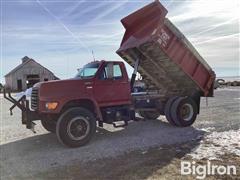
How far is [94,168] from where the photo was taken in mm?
5535

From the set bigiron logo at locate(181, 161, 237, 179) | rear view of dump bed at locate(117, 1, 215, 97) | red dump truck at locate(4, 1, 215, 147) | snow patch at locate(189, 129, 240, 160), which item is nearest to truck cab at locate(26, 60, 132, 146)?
red dump truck at locate(4, 1, 215, 147)

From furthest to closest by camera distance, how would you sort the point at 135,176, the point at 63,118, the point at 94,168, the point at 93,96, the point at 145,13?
the point at 145,13, the point at 93,96, the point at 63,118, the point at 94,168, the point at 135,176

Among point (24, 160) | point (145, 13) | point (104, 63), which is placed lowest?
point (24, 160)

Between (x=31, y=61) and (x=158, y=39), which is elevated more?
(x=31, y=61)

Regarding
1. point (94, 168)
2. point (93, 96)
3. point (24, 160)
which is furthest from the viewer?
point (93, 96)

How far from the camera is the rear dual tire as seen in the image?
9.40 m

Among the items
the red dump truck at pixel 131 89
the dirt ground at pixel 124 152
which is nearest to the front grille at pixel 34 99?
the red dump truck at pixel 131 89

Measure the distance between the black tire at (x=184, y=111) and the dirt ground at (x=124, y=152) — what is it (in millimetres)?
300

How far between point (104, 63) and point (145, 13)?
2176 millimetres

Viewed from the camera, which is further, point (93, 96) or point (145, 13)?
point (145, 13)

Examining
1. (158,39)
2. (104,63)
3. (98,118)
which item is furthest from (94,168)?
(158,39)

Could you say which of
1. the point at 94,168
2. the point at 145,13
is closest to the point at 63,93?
the point at 94,168

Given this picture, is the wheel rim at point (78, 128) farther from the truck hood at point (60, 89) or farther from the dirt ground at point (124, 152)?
the truck hood at point (60, 89)

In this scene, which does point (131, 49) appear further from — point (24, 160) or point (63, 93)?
point (24, 160)
